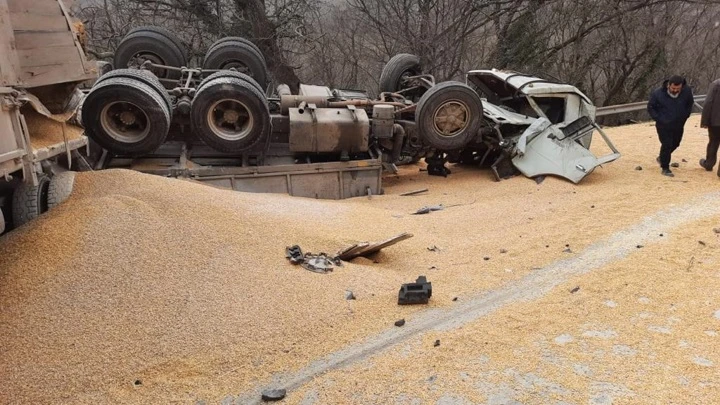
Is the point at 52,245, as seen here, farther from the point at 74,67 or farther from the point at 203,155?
the point at 203,155

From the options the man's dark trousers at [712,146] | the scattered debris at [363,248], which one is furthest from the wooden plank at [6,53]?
the man's dark trousers at [712,146]

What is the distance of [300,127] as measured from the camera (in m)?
7.53

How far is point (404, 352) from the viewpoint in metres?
3.36

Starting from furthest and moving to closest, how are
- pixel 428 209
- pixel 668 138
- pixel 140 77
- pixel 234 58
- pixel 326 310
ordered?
pixel 234 58, pixel 668 138, pixel 428 209, pixel 140 77, pixel 326 310

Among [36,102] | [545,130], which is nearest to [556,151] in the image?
[545,130]

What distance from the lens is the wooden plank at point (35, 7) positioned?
148 inches

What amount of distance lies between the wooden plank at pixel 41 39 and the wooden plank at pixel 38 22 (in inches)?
1.2

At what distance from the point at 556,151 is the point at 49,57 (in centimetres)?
651

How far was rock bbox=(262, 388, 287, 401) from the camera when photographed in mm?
2920

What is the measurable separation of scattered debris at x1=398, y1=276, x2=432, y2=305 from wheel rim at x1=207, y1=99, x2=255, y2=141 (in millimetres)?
3954

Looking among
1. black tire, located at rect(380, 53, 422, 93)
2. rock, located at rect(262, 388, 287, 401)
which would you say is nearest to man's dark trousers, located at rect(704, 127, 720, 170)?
black tire, located at rect(380, 53, 422, 93)

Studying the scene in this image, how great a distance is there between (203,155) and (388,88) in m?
4.11

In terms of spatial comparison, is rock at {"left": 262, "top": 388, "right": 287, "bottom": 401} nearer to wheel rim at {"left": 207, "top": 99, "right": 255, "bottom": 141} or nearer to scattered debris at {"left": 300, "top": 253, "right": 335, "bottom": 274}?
scattered debris at {"left": 300, "top": 253, "right": 335, "bottom": 274}

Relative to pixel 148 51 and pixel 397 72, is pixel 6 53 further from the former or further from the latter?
pixel 397 72
